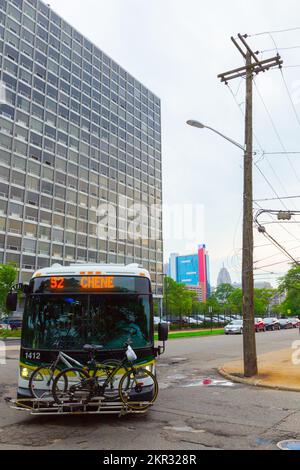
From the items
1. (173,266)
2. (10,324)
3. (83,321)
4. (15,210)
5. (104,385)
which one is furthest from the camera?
(173,266)

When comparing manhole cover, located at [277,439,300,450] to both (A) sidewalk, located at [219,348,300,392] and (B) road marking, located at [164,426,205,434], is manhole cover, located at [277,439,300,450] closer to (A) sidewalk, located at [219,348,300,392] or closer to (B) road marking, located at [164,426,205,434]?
(B) road marking, located at [164,426,205,434]

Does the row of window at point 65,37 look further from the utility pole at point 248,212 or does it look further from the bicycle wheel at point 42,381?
the bicycle wheel at point 42,381

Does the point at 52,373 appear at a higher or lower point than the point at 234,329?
higher

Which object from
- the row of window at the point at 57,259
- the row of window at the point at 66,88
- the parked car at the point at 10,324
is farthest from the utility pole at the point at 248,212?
the row of window at the point at 66,88

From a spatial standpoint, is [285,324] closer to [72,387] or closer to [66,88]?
[66,88]

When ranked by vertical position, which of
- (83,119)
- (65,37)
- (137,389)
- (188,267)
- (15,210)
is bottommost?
(137,389)

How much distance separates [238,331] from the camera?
3994 cm

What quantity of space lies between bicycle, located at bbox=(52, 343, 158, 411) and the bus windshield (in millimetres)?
319

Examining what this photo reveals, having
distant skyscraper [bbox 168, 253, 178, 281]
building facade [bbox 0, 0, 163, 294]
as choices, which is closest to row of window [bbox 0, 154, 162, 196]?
building facade [bbox 0, 0, 163, 294]

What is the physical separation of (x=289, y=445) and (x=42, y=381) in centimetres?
392

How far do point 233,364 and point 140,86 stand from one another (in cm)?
9162

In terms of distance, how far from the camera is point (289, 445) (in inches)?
222

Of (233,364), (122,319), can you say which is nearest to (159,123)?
(233,364)

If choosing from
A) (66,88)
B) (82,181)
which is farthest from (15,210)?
(66,88)
